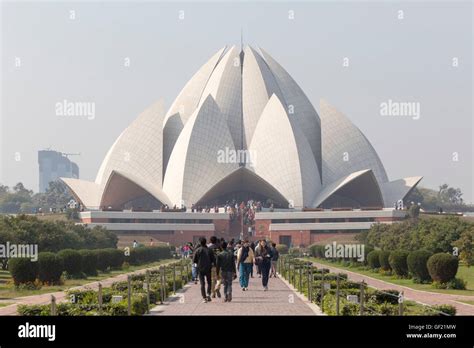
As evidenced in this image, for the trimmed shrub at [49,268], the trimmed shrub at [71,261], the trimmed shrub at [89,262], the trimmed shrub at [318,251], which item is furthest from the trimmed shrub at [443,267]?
the trimmed shrub at [318,251]

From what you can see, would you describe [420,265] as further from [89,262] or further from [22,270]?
[89,262]

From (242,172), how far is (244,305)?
179 feet

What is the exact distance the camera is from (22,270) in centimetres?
2270

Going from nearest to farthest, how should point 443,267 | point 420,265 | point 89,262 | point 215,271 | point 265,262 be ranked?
point 215,271, point 265,262, point 443,267, point 420,265, point 89,262

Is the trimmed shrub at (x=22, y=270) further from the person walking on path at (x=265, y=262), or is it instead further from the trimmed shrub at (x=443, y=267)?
the trimmed shrub at (x=443, y=267)

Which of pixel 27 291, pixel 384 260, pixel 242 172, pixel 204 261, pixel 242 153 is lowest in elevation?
pixel 27 291

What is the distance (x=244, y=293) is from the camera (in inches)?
856

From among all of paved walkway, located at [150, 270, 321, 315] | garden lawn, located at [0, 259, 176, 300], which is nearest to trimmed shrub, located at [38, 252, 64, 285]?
garden lawn, located at [0, 259, 176, 300]

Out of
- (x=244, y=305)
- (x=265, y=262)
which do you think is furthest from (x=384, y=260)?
(x=244, y=305)

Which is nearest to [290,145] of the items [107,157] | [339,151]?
[339,151]

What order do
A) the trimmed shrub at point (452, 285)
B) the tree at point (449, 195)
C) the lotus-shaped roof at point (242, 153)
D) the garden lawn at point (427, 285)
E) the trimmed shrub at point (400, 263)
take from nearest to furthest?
the garden lawn at point (427, 285) < the trimmed shrub at point (452, 285) < the trimmed shrub at point (400, 263) < the lotus-shaped roof at point (242, 153) < the tree at point (449, 195)

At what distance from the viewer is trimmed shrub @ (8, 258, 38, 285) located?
22562mm

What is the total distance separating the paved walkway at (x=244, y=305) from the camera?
16078mm

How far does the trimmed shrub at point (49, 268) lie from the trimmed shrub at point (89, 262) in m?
4.52
